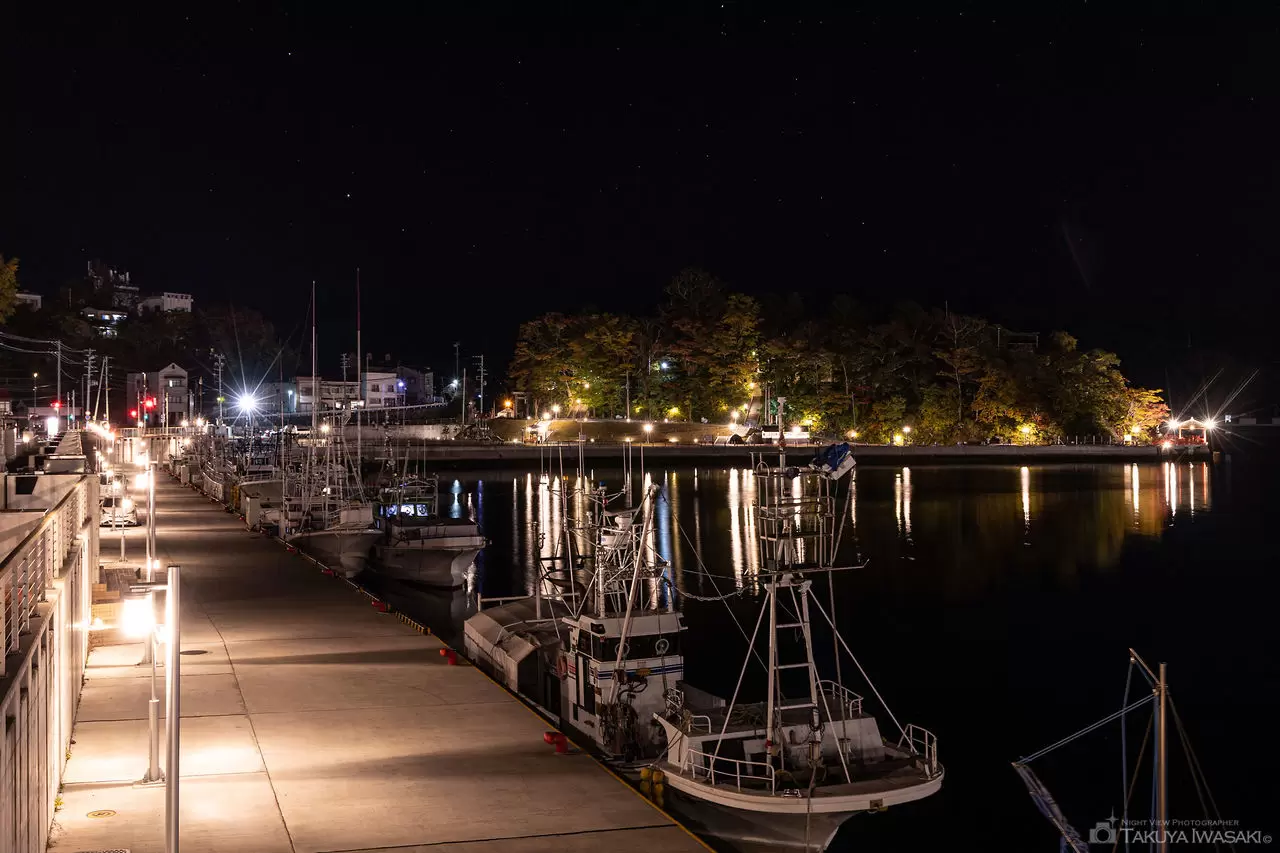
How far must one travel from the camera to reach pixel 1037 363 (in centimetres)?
11425

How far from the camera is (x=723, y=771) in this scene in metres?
17.0

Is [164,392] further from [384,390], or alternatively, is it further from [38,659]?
[38,659]

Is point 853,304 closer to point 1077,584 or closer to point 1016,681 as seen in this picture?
point 1077,584

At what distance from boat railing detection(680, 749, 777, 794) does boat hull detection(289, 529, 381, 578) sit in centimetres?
2883

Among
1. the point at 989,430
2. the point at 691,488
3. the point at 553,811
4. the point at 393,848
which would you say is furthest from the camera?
the point at 989,430

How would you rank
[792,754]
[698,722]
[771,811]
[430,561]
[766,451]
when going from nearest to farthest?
1. [771,811]
2. [792,754]
3. [698,722]
4. [430,561]
5. [766,451]

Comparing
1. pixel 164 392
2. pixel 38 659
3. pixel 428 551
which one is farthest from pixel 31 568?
pixel 164 392

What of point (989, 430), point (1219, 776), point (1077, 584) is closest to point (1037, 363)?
point (989, 430)

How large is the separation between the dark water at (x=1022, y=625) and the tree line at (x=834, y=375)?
84.5 ft

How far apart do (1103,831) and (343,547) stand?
3089 centimetres

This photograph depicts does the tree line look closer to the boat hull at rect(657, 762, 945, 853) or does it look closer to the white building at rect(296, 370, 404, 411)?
the white building at rect(296, 370, 404, 411)

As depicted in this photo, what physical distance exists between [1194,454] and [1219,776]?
113m

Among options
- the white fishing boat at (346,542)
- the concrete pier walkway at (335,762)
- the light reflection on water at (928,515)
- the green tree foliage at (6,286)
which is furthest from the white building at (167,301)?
the concrete pier walkway at (335,762)

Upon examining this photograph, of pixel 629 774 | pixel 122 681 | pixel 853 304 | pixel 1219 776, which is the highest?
pixel 853 304
